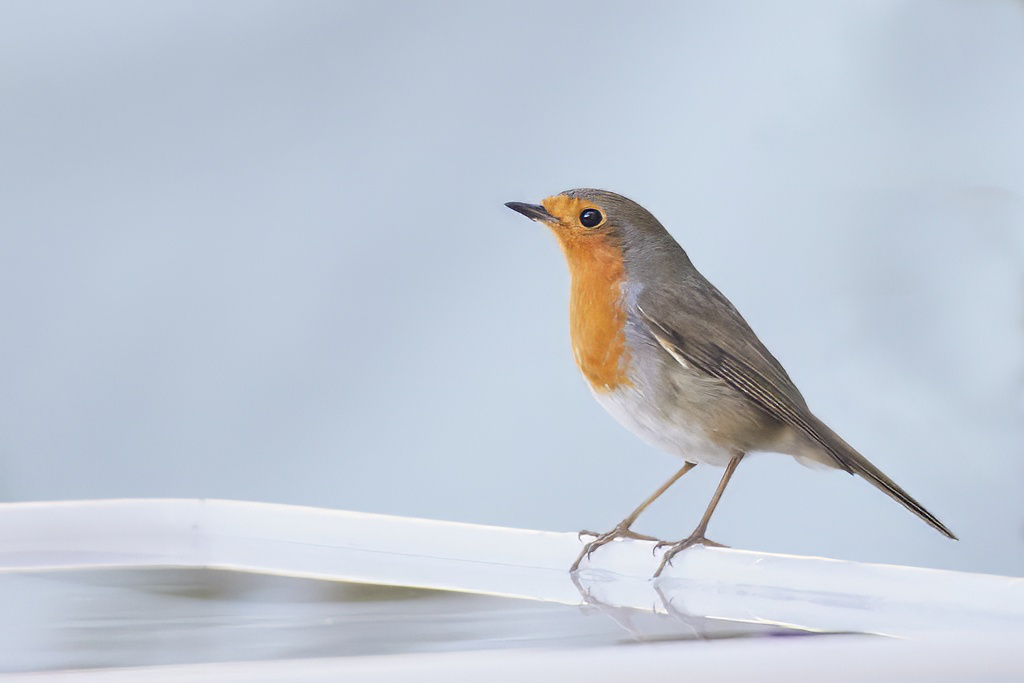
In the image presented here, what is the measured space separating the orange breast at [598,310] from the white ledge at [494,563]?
176 millimetres

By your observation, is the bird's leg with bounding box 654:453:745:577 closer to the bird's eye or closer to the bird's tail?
the bird's tail

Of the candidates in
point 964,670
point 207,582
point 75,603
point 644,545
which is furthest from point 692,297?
point 964,670

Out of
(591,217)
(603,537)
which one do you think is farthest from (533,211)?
(603,537)

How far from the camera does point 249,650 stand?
0.68m

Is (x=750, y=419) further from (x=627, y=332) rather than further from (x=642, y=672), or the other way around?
(x=642, y=672)

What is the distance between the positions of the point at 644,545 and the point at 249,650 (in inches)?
21.3

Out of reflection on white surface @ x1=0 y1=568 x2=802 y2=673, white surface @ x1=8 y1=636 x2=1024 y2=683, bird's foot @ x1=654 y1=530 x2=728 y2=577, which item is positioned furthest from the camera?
bird's foot @ x1=654 y1=530 x2=728 y2=577

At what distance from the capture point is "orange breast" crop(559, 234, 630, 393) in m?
1.23

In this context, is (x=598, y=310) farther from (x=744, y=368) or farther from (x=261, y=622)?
(x=261, y=622)

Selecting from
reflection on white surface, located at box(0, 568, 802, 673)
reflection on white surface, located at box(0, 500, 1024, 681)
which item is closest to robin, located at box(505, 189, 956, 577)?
reflection on white surface, located at box(0, 500, 1024, 681)

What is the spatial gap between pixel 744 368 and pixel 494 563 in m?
0.32

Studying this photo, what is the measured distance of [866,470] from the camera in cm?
A: 117

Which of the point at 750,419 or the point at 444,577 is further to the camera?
the point at 750,419

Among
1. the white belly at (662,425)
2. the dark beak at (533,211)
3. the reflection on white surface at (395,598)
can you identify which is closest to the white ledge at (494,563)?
the reflection on white surface at (395,598)
